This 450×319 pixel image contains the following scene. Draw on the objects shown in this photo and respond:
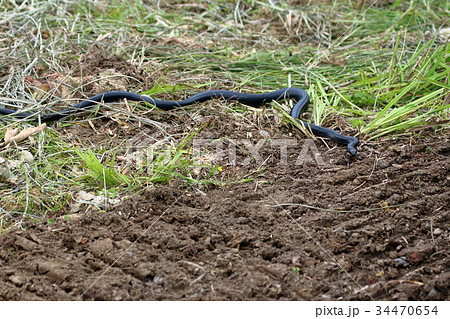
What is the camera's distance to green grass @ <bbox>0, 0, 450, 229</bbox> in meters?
3.11


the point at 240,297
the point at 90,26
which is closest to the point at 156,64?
the point at 90,26

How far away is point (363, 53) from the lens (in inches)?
202

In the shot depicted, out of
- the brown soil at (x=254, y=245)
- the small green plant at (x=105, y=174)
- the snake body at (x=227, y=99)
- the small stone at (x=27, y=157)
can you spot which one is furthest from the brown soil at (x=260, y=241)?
the small stone at (x=27, y=157)

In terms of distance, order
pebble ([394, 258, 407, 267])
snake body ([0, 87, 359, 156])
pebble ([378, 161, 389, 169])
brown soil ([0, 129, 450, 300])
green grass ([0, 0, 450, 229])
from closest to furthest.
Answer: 1. brown soil ([0, 129, 450, 300])
2. pebble ([394, 258, 407, 267])
3. green grass ([0, 0, 450, 229])
4. pebble ([378, 161, 389, 169])
5. snake body ([0, 87, 359, 156])

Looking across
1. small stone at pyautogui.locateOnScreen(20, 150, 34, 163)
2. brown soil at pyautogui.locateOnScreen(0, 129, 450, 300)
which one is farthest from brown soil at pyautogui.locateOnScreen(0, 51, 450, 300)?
small stone at pyautogui.locateOnScreen(20, 150, 34, 163)

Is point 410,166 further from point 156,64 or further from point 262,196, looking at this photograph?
point 156,64

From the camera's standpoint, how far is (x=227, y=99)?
4.25 meters

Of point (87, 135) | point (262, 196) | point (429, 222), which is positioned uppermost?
point (429, 222)

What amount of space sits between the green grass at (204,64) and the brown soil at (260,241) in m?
0.33

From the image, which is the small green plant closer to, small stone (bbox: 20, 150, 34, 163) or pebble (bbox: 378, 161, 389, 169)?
small stone (bbox: 20, 150, 34, 163)

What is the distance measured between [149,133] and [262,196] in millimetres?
1375

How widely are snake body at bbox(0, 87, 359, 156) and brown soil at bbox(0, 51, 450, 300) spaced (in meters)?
0.48

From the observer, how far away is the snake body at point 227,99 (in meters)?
3.71

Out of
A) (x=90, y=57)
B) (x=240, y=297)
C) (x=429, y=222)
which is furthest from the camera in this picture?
(x=90, y=57)
